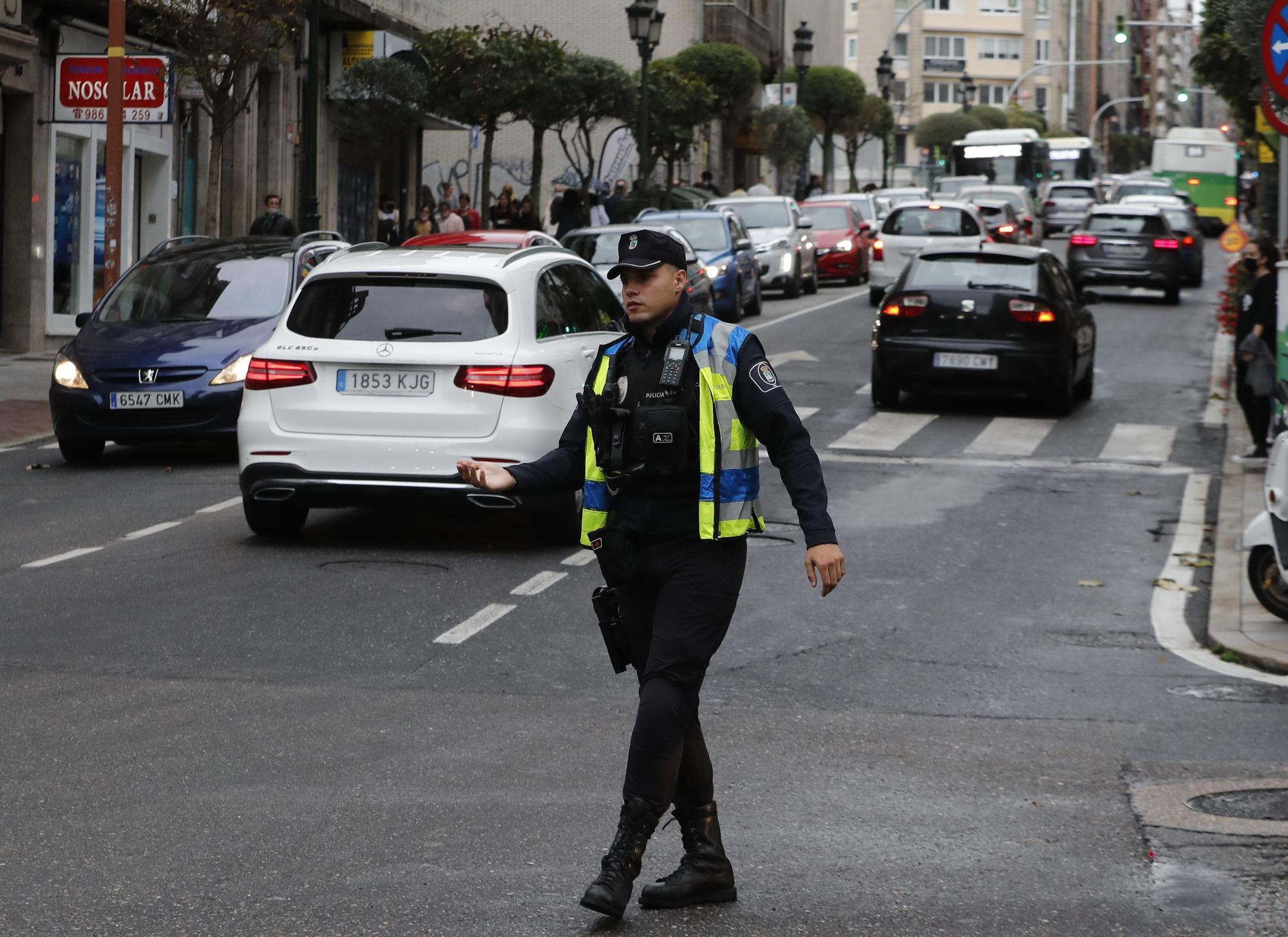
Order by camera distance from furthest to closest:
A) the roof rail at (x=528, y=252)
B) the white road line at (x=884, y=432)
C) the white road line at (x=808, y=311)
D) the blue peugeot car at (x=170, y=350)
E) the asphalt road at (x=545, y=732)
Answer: the white road line at (x=808, y=311) → the white road line at (x=884, y=432) → the blue peugeot car at (x=170, y=350) → the roof rail at (x=528, y=252) → the asphalt road at (x=545, y=732)

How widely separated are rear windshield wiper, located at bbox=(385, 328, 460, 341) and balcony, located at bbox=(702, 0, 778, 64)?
54.0m

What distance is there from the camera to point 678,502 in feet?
16.9

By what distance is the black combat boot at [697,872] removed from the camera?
5.11m

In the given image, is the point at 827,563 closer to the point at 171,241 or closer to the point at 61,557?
the point at 61,557

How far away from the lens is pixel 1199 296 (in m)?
35.5

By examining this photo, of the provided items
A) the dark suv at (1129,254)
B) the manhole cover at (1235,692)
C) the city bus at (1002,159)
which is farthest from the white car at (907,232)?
the city bus at (1002,159)

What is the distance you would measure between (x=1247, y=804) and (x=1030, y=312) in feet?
41.9

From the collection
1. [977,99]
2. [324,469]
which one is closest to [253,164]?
[324,469]

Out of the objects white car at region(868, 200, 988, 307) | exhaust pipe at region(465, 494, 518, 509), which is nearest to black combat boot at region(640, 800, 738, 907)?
exhaust pipe at region(465, 494, 518, 509)

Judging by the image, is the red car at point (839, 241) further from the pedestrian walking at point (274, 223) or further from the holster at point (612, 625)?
the holster at point (612, 625)

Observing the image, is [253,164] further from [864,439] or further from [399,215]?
[864,439]

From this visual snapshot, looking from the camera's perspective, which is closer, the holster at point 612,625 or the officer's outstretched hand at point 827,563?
the officer's outstretched hand at point 827,563

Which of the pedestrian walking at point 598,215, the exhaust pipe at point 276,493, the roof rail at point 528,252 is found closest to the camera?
the exhaust pipe at point 276,493

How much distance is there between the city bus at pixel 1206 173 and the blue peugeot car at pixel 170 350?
60.2m
